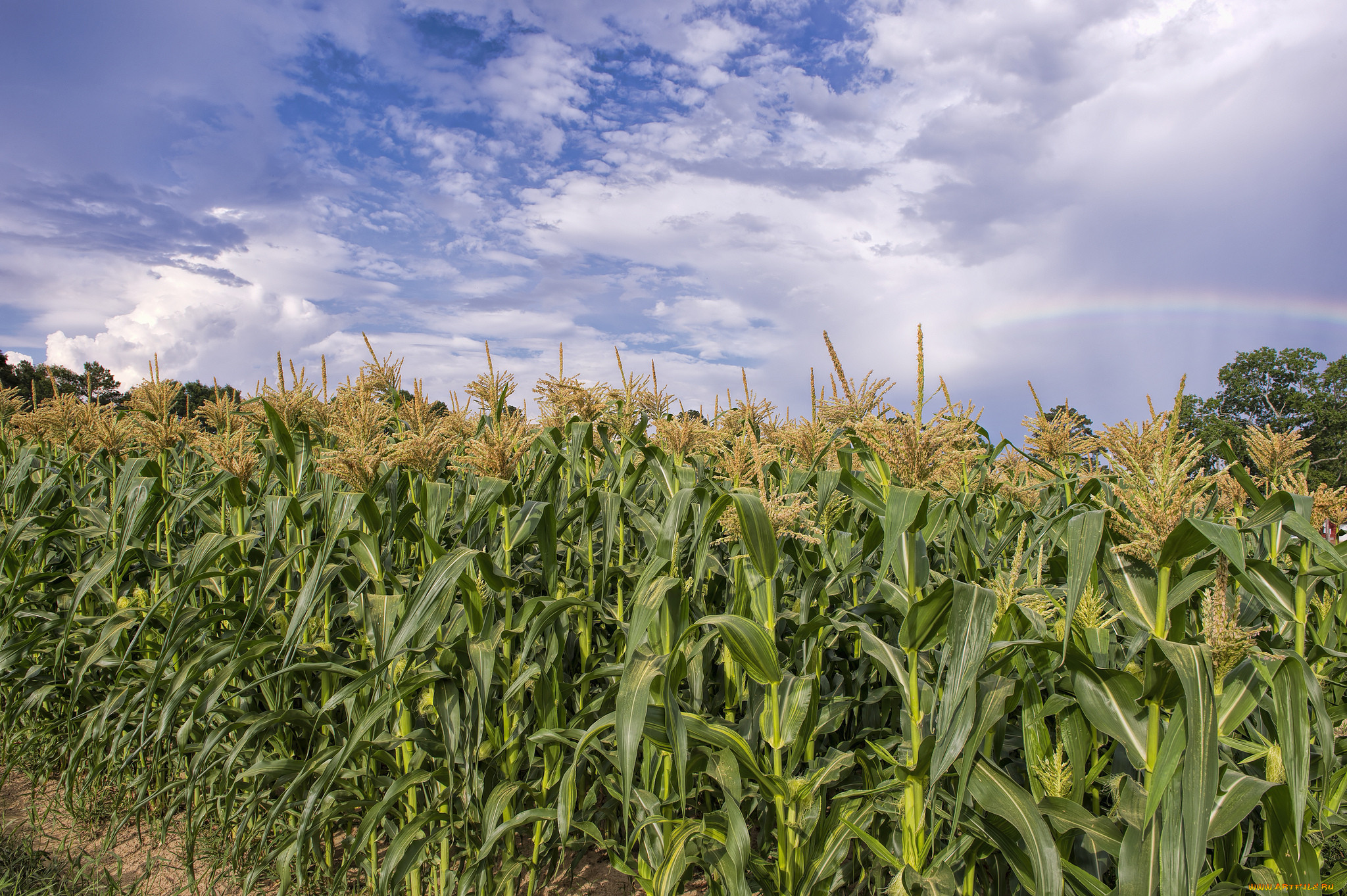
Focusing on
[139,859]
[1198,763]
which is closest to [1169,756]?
[1198,763]

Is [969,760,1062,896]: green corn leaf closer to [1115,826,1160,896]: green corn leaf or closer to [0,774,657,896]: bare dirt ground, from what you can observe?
[1115,826,1160,896]: green corn leaf

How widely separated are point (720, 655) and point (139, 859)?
4.12 meters

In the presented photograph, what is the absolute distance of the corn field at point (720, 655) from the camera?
202 cm

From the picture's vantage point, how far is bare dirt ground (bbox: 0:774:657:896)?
3637 millimetres

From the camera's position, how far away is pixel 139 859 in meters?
4.11

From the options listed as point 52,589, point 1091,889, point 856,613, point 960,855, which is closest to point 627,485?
point 856,613

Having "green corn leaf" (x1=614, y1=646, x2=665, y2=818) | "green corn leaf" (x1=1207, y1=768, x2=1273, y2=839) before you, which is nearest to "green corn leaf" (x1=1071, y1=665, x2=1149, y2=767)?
"green corn leaf" (x1=1207, y1=768, x2=1273, y2=839)

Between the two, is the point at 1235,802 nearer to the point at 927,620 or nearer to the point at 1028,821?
the point at 1028,821

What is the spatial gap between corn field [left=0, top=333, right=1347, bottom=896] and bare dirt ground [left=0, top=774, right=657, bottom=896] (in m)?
0.15

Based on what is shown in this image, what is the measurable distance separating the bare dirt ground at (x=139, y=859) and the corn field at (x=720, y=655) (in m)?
0.15

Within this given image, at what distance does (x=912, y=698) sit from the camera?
7.25ft

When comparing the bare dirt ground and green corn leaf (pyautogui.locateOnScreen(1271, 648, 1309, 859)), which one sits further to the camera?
the bare dirt ground

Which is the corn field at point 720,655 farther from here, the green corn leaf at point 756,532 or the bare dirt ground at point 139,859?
the bare dirt ground at point 139,859

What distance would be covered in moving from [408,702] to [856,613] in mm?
2301
